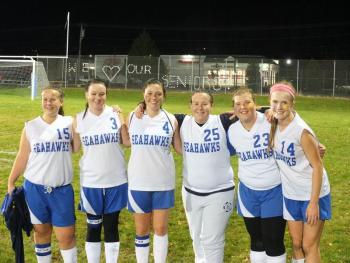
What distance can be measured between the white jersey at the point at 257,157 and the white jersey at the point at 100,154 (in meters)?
1.10

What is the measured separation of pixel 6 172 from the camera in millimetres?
9211

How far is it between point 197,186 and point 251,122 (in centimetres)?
75

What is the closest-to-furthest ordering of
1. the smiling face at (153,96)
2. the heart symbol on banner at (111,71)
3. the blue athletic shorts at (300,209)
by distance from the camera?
the blue athletic shorts at (300,209) < the smiling face at (153,96) < the heart symbol on banner at (111,71)

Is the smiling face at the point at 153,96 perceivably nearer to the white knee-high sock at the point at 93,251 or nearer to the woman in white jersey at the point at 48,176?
the woman in white jersey at the point at 48,176

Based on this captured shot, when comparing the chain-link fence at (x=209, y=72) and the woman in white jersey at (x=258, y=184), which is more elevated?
the chain-link fence at (x=209, y=72)

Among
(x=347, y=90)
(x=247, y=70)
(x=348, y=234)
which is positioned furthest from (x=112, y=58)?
(x=348, y=234)

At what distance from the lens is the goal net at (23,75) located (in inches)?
1149

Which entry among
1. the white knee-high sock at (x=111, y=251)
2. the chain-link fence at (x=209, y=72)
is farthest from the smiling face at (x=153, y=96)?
the chain-link fence at (x=209, y=72)

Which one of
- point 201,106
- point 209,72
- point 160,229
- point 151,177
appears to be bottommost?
point 160,229

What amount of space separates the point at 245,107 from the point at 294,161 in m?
0.62

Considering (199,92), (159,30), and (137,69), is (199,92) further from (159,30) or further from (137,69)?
(159,30)

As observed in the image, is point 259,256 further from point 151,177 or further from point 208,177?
point 151,177

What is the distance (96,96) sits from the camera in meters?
4.55

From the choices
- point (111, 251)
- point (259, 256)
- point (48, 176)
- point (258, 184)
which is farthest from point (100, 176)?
point (259, 256)
